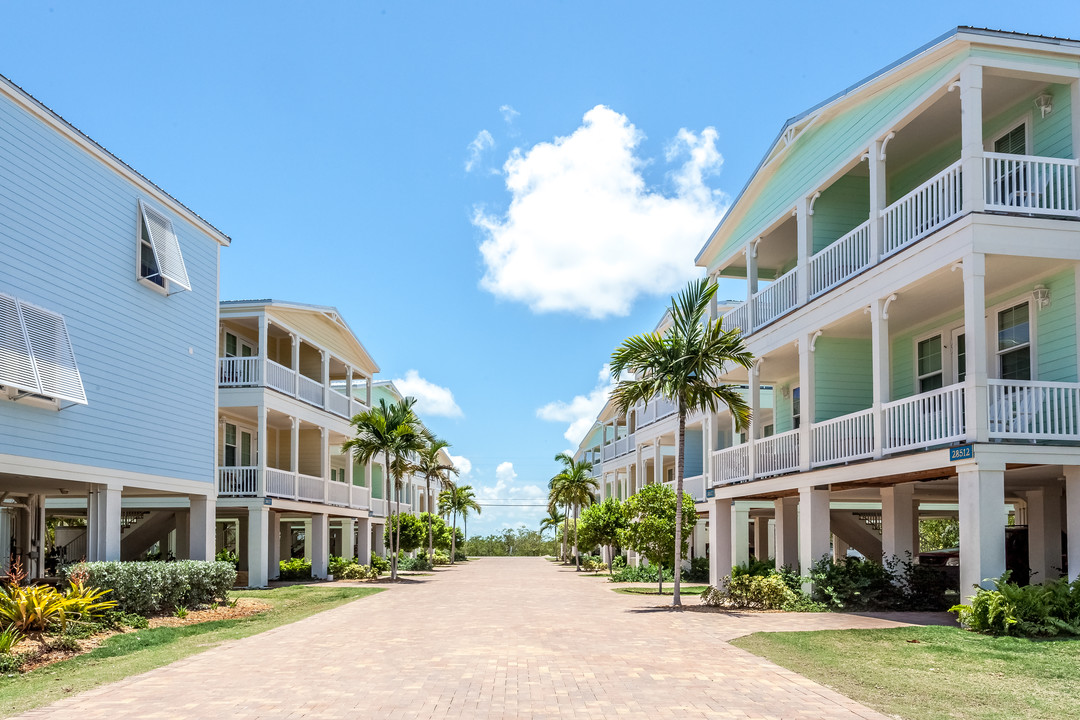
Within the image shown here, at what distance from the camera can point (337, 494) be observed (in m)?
38.0

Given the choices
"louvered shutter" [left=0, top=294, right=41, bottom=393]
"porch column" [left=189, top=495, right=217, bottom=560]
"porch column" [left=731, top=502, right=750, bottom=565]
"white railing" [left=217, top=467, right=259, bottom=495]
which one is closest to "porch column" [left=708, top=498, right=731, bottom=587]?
"porch column" [left=731, top=502, right=750, bottom=565]

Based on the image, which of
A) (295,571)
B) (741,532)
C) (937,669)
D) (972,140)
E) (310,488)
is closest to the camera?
(937,669)

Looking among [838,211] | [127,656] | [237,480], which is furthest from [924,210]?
[237,480]

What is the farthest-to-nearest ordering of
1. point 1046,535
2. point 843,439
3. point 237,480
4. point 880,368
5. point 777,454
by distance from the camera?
point 237,480 < point 777,454 < point 1046,535 < point 843,439 < point 880,368

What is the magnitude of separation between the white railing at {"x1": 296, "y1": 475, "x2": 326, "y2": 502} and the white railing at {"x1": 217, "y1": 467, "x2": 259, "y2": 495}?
2563mm

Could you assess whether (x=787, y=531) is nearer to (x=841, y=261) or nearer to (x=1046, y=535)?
(x=1046, y=535)

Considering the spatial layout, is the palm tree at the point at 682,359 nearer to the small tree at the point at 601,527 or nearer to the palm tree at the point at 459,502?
the small tree at the point at 601,527

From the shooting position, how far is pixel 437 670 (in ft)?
39.4

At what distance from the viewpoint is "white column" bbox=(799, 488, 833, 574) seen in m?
20.2

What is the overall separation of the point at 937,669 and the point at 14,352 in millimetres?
14865

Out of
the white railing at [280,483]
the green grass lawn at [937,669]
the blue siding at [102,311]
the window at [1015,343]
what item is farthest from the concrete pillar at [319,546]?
the window at [1015,343]

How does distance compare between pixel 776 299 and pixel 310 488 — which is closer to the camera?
pixel 776 299

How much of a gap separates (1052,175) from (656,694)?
10.8 m

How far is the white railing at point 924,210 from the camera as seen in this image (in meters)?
15.9
